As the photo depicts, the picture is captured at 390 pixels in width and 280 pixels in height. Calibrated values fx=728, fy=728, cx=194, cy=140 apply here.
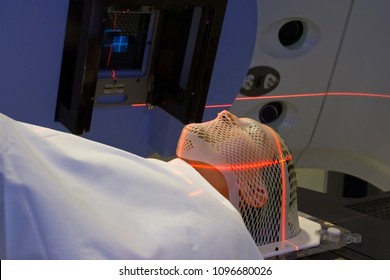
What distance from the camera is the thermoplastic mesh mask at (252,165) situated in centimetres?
218

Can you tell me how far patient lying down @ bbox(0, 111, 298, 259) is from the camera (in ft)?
4.11

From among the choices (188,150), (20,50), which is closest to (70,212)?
(188,150)

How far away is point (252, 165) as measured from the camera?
2.23 meters

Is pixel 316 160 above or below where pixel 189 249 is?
below

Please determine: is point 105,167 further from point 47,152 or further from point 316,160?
point 316,160

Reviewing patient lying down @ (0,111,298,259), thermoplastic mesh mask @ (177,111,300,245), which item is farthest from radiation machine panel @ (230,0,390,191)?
patient lying down @ (0,111,298,259)

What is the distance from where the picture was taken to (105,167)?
1.48m

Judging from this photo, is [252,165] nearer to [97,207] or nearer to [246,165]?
[246,165]

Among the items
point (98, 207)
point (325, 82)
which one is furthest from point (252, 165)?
point (325, 82)

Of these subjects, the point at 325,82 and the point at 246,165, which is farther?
the point at 325,82

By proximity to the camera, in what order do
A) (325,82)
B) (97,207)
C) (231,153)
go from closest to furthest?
(97,207) → (231,153) → (325,82)

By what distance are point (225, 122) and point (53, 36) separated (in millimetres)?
1004

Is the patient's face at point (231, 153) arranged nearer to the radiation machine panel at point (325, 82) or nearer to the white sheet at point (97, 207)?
the white sheet at point (97, 207)
